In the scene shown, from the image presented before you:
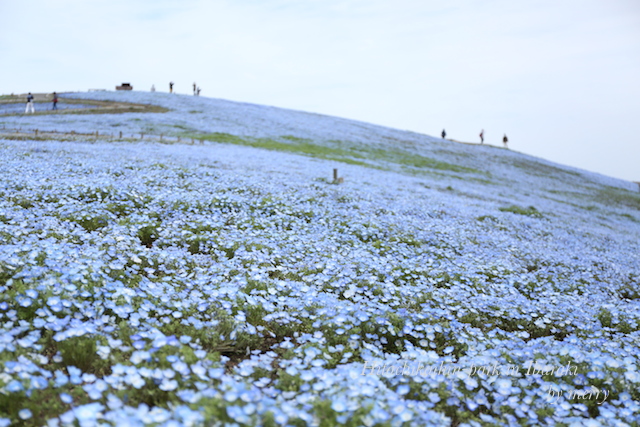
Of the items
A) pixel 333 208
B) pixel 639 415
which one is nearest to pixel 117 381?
pixel 639 415

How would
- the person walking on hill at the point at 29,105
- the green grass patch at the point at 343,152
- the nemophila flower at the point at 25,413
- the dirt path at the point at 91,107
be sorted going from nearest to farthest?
the nemophila flower at the point at 25,413 < the green grass patch at the point at 343,152 < the person walking on hill at the point at 29,105 < the dirt path at the point at 91,107

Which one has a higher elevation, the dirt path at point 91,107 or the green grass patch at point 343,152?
the dirt path at point 91,107

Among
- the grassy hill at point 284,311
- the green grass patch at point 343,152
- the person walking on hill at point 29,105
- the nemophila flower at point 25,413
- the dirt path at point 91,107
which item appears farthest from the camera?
the dirt path at point 91,107

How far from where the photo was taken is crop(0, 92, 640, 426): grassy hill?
3881mm

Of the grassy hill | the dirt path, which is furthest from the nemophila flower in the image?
the dirt path

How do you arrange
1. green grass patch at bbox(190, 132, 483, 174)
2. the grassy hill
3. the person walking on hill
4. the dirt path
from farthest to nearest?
1. the dirt path
2. the person walking on hill
3. green grass patch at bbox(190, 132, 483, 174)
4. the grassy hill

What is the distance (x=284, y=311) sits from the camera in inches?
246

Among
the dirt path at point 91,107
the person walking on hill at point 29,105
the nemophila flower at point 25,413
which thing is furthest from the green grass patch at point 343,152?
the nemophila flower at point 25,413

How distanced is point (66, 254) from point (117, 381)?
3.19m

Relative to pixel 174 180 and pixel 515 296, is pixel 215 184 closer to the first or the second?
pixel 174 180

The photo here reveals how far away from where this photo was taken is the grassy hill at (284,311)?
12.7 ft

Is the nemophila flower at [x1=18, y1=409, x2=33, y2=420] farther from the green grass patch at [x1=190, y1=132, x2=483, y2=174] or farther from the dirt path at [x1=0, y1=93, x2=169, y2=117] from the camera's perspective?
the dirt path at [x1=0, y1=93, x2=169, y2=117]

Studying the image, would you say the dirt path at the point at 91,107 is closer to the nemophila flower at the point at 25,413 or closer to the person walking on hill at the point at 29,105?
the person walking on hill at the point at 29,105

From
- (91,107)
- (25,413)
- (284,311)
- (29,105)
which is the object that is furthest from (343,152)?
Result: (25,413)
